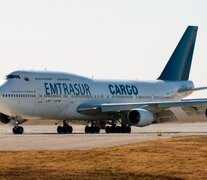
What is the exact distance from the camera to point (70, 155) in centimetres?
2481

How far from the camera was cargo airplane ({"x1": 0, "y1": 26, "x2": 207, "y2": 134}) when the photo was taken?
5038 centimetres

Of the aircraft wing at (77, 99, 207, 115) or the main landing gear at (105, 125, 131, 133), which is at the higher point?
the aircraft wing at (77, 99, 207, 115)

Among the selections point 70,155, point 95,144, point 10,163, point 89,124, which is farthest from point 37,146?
point 89,124

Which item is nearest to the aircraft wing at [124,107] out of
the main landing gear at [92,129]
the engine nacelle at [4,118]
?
the main landing gear at [92,129]

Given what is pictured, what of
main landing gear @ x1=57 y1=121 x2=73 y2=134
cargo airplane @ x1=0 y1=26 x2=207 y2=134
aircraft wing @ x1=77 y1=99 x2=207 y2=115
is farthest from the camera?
main landing gear @ x1=57 y1=121 x2=73 y2=134

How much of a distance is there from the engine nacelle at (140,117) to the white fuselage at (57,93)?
13.9 feet

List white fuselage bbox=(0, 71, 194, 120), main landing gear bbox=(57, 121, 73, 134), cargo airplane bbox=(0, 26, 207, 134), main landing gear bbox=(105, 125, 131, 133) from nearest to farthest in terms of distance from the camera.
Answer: white fuselage bbox=(0, 71, 194, 120)
cargo airplane bbox=(0, 26, 207, 134)
main landing gear bbox=(105, 125, 131, 133)
main landing gear bbox=(57, 121, 73, 134)

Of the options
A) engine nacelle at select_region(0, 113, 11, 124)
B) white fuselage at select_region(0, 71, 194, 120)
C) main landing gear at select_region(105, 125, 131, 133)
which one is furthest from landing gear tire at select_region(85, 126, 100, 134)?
engine nacelle at select_region(0, 113, 11, 124)

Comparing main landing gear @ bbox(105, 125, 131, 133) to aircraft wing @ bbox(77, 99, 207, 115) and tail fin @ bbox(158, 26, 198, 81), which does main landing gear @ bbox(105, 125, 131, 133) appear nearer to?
aircraft wing @ bbox(77, 99, 207, 115)

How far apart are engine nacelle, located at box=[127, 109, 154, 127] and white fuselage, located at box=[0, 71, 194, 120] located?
4.24m

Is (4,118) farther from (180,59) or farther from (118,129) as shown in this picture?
(180,59)

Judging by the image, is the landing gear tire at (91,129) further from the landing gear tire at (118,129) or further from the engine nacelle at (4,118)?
the engine nacelle at (4,118)

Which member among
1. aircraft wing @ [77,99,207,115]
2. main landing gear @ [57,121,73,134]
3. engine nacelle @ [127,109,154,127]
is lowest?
main landing gear @ [57,121,73,134]

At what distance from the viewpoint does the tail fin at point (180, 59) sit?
6581 centimetres
